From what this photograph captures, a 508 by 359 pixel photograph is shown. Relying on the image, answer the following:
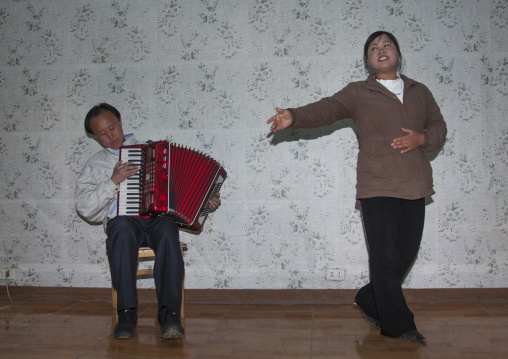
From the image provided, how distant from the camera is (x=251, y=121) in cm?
302

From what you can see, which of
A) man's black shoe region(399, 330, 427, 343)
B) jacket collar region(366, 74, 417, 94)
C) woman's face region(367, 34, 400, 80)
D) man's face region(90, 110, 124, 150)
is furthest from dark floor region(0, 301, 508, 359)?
woman's face region(367, 34, 400, 80)

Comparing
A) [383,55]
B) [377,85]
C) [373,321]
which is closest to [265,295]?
[373,321]

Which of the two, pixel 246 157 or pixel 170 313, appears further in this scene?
pixel 246 157

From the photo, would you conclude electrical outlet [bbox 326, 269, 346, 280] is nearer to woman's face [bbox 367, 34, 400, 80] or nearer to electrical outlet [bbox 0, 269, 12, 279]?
woman's face [bbox 367, 34, 400, 80]

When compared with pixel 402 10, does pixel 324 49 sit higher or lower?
lower

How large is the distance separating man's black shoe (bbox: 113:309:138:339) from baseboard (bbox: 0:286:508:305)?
26.8 inches

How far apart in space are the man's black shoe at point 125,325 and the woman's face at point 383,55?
1.58 meters

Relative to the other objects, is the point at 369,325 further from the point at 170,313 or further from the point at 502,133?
the point at 502,133

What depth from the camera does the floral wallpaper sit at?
9.55ft

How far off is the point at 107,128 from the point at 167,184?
526 mm

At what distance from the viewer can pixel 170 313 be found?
2309mm

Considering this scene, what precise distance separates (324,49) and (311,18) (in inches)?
7.7

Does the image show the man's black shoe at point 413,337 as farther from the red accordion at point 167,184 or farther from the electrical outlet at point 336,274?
the red accordion at point 167,184

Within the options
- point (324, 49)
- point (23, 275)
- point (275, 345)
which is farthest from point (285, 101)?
point (23, 275)
